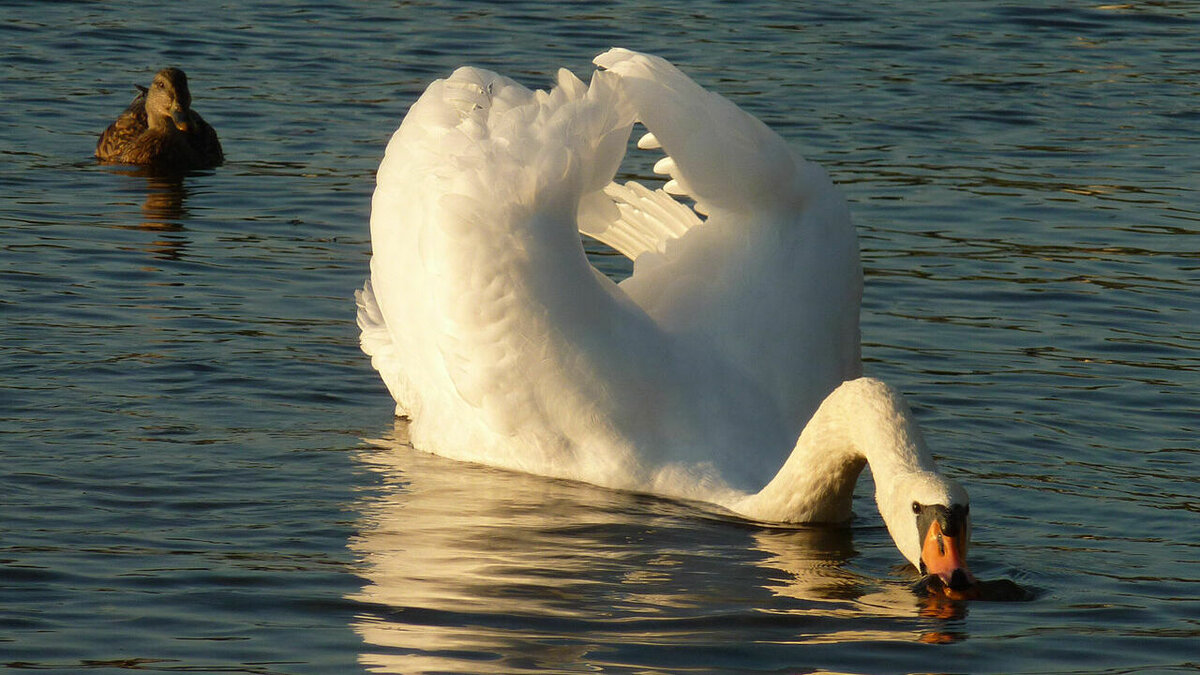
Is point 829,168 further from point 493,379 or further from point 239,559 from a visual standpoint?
point 239,559

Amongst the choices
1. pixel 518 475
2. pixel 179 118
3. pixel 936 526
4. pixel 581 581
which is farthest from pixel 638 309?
pixel 179 118

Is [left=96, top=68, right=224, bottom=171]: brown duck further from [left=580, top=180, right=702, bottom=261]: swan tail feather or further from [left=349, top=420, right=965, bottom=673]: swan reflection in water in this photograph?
[left=349, top=420, right=965, bottom=673]: swan reflection in water

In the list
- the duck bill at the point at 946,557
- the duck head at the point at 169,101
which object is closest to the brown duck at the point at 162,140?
the duck head at the point at 169,101

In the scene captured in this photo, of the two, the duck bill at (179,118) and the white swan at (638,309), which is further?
the duck bill at (179,118)

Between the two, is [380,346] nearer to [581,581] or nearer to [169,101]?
[581,581]

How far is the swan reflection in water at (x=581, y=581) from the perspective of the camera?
6520 millimetres

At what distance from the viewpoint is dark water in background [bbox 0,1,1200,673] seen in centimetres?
668

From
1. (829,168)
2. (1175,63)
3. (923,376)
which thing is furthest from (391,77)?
(923,376)

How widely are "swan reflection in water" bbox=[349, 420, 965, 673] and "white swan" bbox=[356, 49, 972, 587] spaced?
18 cm

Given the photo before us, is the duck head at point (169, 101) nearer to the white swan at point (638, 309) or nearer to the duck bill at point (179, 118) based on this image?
the duck bill at point (179, 118)

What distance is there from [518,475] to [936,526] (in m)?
2.20

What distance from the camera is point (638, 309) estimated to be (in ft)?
27.9

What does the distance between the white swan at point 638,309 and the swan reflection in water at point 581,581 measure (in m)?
0.18

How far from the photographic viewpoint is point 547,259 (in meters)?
8.15
